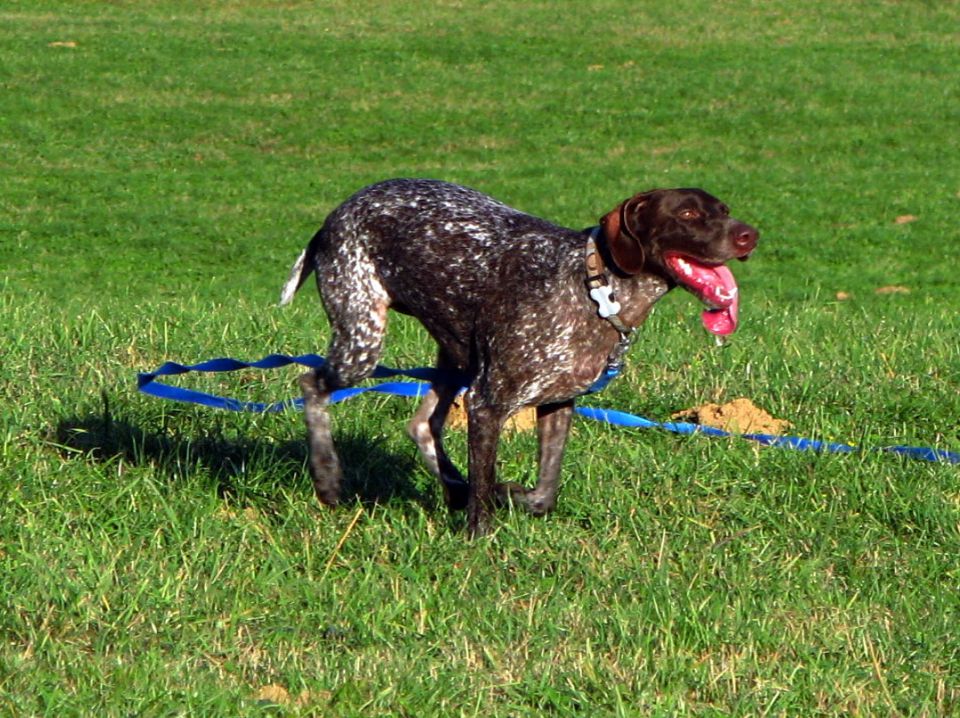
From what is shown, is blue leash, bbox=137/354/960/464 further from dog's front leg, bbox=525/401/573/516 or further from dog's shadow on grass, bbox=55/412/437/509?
dog's front leg, bbox=525/401/573/516

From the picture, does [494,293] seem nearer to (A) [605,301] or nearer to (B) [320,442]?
(A) [605,301]

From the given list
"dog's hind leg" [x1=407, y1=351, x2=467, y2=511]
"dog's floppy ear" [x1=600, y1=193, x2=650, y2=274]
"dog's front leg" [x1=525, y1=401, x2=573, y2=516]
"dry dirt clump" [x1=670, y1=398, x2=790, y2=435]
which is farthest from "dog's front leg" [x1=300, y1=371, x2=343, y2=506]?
"dry dirt clump" [x1=670, y1=398, x2=790, y2=435]

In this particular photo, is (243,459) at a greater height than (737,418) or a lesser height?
greater

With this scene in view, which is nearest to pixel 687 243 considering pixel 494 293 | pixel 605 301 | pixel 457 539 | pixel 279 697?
pixel 605 301

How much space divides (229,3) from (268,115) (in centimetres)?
832

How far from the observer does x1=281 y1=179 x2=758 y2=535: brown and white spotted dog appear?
5078mm

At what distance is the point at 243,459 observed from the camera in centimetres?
625

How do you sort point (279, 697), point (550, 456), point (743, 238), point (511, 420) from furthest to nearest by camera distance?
point (511, 420) → point (550, 456) → point (743, 238) → point (279, 697)

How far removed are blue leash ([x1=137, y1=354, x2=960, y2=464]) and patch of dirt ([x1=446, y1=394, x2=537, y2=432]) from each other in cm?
24

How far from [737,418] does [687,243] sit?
2.17 metres

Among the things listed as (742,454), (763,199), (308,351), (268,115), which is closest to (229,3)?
(268,115)

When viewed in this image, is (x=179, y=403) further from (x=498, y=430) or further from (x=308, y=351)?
(x=498, y=430)

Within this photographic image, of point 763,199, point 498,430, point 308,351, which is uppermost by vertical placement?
point 498,430

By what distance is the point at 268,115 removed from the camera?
24125 millimetres
